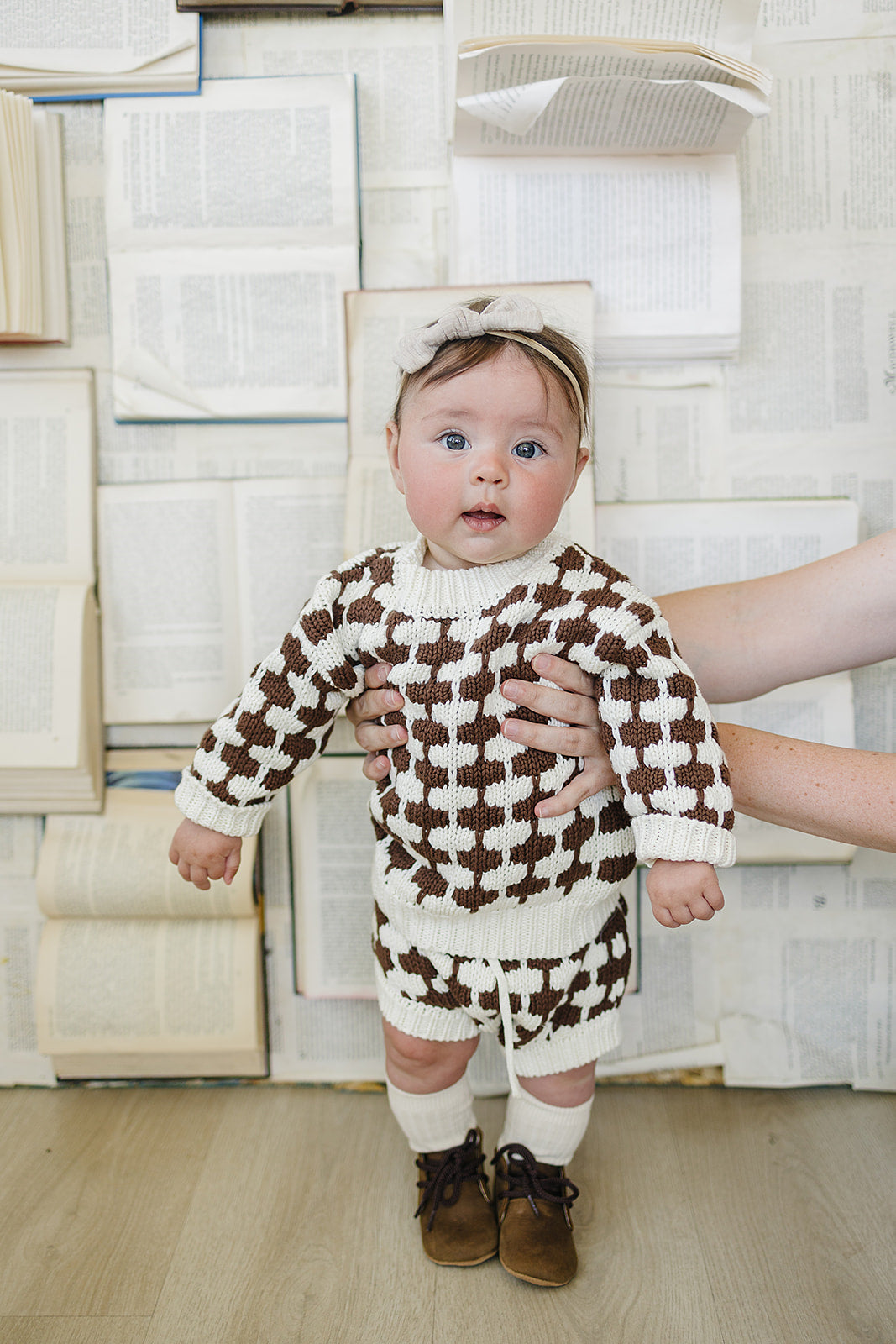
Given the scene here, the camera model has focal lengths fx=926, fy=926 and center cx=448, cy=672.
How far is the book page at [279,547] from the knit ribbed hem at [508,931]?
0.47 meters

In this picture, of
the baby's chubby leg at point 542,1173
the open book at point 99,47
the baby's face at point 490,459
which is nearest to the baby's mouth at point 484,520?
the baby's face at point 490,459

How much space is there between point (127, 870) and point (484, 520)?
73 centimetres

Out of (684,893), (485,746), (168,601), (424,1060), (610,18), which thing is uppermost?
(610,18)

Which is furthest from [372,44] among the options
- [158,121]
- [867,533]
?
[867,533]

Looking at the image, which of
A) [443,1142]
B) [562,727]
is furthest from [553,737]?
[443,1142]

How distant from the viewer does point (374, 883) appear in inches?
37.2

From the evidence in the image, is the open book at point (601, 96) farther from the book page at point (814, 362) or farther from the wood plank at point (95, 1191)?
the wood plank at point (95, 1191)

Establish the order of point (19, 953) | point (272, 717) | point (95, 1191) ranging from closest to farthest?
point (272, 717), point (95, 1191), point (19, 953)

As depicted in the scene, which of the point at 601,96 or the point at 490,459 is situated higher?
the point at 601,96

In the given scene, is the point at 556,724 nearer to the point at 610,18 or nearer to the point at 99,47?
the point at 610,18

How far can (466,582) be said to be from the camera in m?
0.83

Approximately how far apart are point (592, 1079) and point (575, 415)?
0.67 meters

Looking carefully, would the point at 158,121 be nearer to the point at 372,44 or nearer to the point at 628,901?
the point at 372,44

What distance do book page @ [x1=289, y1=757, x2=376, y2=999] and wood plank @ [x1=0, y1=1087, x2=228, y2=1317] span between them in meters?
0.23
